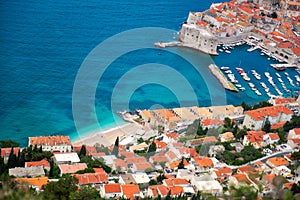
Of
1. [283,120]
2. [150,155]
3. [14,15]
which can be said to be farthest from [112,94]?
[14,15]

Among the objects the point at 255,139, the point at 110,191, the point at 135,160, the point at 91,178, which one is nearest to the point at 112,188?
the point at 110,191

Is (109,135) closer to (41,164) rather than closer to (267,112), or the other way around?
(41,164)

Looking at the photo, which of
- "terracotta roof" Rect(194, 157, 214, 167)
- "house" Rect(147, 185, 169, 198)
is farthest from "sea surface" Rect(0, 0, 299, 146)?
"house" Rect(147, 185, 169, 198)

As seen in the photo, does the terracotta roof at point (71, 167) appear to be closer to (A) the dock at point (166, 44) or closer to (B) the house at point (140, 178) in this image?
(B) the house at point (140, 178)

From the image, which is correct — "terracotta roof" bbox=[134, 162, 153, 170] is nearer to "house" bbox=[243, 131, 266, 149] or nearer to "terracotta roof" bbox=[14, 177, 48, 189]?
"terracotta roof" bbox=[14, 177, 48, 189]

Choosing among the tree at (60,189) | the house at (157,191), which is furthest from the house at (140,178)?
the tree at (60,189)

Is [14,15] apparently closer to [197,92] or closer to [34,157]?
[197,92]
